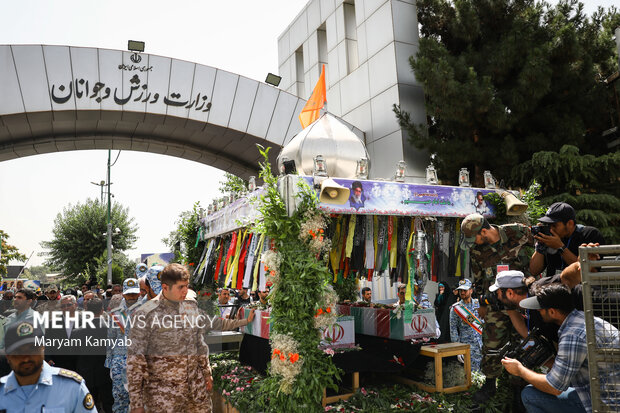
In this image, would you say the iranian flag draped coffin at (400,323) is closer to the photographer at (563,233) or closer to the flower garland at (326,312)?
the flower garland at (326,312)

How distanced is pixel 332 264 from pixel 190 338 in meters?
2.29

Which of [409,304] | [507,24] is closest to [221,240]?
[409,304]

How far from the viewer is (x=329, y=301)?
4.46m

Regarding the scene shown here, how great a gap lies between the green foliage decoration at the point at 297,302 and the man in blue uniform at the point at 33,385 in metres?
2.37

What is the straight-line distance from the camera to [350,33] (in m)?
12.6

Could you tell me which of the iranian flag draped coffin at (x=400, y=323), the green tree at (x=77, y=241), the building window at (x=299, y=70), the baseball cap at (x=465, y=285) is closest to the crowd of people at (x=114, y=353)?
the iranian flag draped coffin at (x=400, y=323)

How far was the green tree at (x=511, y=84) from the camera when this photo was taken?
9.05 metres

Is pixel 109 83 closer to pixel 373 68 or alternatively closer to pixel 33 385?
pixel 373 68

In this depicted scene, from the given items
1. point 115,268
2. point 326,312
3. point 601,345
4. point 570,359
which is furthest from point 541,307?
point 115,268

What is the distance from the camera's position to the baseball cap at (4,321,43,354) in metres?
2.17

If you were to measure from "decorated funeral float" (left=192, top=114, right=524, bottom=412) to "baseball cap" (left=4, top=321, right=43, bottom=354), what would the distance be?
2.44m

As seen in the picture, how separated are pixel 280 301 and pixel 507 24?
8855 mm

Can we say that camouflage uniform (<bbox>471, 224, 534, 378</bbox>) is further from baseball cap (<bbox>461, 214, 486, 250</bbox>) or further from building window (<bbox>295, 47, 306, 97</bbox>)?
building window (<bbox>295, 47, 306, 97</bbox>)

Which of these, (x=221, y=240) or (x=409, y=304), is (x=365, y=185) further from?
(x=221, y=240)
